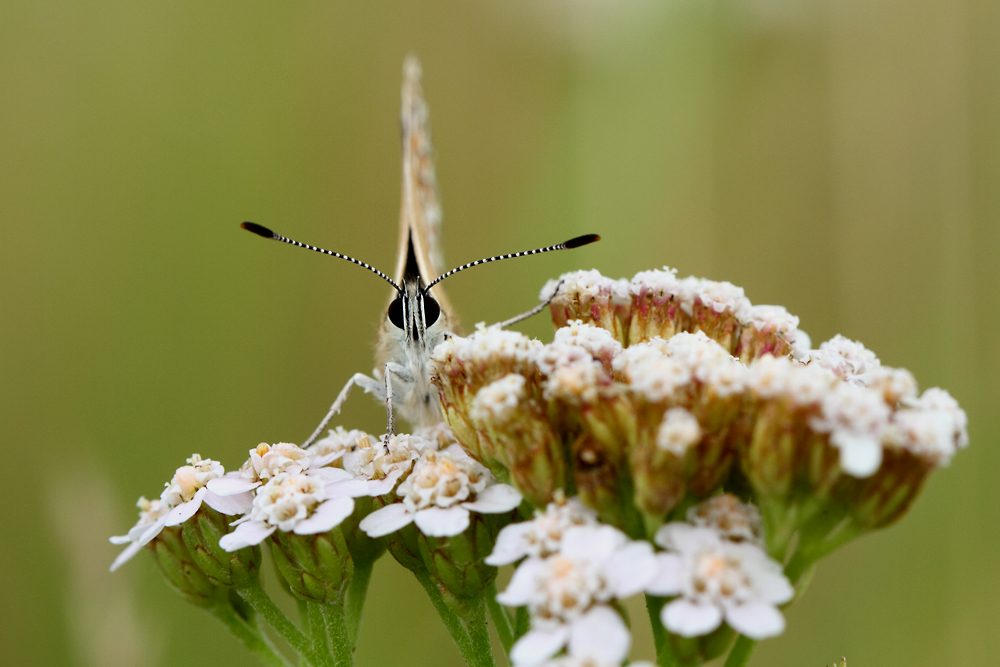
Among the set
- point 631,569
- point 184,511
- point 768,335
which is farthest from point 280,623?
point 768,335

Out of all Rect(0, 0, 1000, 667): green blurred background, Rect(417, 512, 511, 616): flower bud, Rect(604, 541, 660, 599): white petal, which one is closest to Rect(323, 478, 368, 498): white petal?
Rect(417, 512, 511, 616): flower bud

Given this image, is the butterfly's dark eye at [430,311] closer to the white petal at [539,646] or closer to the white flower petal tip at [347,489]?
the white flower petal tip at [347,489]

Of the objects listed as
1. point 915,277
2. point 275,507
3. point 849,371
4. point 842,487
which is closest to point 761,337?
point 849,371

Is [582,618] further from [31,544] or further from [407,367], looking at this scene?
[31,544]

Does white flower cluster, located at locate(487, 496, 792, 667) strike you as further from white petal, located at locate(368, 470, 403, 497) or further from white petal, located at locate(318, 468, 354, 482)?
white petal, located at locate(318, 468, 354, 482)

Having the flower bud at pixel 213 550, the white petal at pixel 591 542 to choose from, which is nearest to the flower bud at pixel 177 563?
the flower bud at pixel 213 550
